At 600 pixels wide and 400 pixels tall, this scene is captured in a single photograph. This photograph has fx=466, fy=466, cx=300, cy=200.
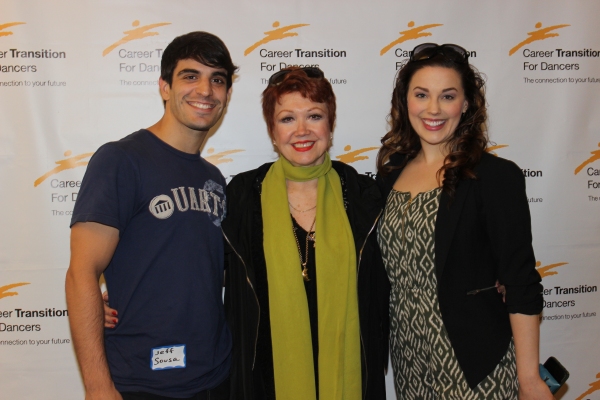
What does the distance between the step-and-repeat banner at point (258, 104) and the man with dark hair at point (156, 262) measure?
A: 88cm

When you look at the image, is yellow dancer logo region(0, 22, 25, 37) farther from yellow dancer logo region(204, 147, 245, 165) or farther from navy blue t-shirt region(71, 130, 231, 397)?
navy blue t-shirt region(71, 130, 231, 397)

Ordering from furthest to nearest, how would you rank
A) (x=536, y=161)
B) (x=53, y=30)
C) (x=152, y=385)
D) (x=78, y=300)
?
(x=536, y=161) → (x=53, y=30) → (x=152, y=385) → (x=78, y=300)

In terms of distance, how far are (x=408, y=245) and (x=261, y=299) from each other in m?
0.64

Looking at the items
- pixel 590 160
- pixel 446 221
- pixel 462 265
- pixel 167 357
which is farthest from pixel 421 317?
pixel 590 160

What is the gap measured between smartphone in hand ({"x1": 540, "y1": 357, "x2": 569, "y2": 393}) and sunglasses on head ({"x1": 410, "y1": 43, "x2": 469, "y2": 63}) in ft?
4.11

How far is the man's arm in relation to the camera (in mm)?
1631

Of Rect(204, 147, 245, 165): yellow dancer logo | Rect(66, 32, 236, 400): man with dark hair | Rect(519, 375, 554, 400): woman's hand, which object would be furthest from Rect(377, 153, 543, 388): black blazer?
Rect(204, 147, 245, 165): yellow dancer logo

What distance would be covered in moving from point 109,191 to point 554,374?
1.83m

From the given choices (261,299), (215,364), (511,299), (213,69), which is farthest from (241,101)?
(511,299)

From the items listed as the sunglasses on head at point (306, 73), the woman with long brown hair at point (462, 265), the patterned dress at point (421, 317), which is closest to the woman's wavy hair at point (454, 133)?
the woman with long brown hair at point (462, 265)

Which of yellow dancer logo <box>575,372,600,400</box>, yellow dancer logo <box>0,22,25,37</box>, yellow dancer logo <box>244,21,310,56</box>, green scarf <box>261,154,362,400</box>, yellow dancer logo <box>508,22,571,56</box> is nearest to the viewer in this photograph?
green scarf <box>261,154,362,400</box>

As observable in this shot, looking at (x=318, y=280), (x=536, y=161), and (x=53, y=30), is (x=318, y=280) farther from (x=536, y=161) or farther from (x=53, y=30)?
(x=53, y=30)

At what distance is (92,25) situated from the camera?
8.82 feet

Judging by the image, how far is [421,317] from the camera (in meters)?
1.81
